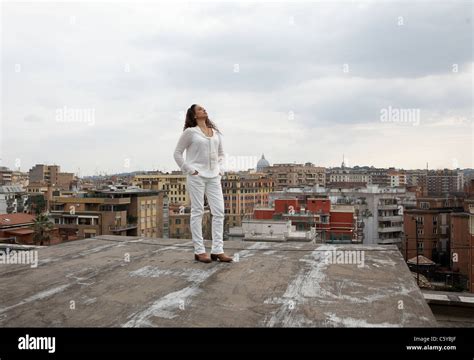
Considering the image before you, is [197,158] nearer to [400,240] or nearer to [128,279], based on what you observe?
[128,279]

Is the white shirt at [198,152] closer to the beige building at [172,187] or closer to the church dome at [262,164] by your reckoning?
the beige building at [172,187]

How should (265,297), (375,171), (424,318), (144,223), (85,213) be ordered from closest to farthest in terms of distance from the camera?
(424,318), (265,297), (85,213), (144,223), (375,171)

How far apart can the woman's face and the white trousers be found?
724mm

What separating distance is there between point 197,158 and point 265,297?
7.62 ft

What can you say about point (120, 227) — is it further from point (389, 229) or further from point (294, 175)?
point (294, 175)

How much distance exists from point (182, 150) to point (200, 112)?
0.51 m

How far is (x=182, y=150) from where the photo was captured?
541cm

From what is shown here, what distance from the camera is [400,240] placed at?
2021 inches

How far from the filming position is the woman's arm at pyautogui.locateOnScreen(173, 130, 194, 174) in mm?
5309

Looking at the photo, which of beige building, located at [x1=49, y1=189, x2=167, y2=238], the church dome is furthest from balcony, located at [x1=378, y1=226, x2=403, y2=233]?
the church dome

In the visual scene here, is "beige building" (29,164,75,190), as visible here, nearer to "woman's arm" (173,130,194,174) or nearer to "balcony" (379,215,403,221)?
"balcony" (379,215,403,221)

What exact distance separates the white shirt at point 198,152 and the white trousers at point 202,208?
11 centimetres
